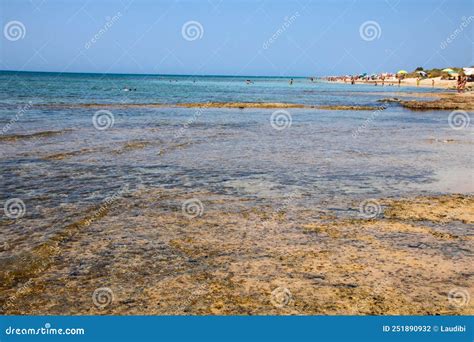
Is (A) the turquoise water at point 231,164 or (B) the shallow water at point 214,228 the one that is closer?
(B) the shallow water at point 214,228

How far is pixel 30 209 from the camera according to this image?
665 centimetres

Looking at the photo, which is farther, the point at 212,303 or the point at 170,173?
the point at 170,173

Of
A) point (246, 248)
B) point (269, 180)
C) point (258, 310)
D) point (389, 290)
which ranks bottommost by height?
point (258, 310)

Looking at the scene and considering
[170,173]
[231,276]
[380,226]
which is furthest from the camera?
[170,173]

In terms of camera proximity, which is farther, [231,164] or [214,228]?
[231,164]

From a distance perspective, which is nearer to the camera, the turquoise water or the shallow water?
the shallow water

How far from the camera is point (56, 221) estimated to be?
6.13 metres

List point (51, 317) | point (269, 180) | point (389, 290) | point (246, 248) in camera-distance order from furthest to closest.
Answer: point (269, 180) < point (246, 248) < point (389, 290) < point (51, 317)

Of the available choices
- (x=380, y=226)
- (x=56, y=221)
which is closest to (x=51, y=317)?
(x=56, y=221)

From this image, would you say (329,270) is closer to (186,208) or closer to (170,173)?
(186,208)

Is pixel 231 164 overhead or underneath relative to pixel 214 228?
overhead

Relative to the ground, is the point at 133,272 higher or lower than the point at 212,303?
higher

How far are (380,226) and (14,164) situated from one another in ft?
29.5

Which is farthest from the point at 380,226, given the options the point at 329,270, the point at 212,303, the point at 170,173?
the point at 170,173
